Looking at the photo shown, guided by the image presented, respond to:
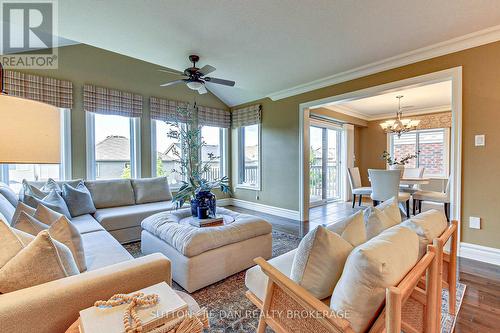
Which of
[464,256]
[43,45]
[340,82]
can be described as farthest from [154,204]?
[464,256]

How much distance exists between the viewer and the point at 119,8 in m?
2.05

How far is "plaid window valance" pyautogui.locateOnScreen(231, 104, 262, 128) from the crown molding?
123 centimetres

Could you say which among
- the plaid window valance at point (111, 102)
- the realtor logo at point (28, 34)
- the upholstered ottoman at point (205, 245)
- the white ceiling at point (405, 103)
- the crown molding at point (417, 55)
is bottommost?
the upholstered ottoman at point (205, 245)

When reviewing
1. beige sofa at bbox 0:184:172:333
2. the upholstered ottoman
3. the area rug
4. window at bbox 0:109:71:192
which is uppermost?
window at bbox 0:109:71:192

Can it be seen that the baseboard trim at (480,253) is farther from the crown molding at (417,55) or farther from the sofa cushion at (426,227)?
the crown molding at (417,55)

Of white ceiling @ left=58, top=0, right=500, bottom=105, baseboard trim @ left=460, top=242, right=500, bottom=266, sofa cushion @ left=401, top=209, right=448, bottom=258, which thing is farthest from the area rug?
white ceiling @ left=58, top=0, right=500, bottom=105

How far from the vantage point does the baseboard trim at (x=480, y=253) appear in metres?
2.43

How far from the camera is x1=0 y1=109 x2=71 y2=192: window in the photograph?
3346mm

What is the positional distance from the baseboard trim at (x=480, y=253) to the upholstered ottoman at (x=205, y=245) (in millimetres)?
2268

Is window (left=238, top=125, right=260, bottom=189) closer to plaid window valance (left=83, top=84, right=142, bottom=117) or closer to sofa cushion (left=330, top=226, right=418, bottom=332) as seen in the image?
plaid window valance (left=83, top=84, right=142, bottom=117)

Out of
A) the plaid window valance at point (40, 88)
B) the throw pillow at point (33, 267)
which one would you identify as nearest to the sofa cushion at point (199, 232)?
the throw pillow at point (33, 267)

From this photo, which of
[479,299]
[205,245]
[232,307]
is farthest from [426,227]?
[205,245]

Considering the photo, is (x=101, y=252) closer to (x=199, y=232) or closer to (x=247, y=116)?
(x=199, y=232)

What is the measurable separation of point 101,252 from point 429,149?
7.28 metres
